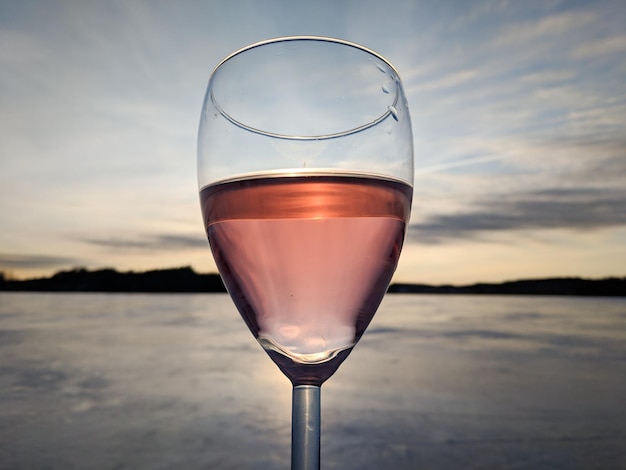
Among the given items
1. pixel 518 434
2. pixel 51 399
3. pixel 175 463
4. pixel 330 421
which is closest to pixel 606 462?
pixel 518 434

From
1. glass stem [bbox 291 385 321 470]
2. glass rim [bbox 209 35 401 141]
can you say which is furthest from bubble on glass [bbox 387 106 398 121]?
glass stem [bbox 291 385 321 470]

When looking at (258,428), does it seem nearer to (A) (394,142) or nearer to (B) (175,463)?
(B) (175,463)

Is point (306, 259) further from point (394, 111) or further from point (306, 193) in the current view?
point (394, 111)

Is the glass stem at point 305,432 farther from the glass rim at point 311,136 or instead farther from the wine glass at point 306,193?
the glass rim at point 311,136

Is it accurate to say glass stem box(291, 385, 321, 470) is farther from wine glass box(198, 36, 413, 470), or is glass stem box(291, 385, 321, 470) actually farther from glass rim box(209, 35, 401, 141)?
glass rim box(209, 35, 401, 141)

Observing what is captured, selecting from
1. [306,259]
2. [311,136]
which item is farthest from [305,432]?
[311,136]

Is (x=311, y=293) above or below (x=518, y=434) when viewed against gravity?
above

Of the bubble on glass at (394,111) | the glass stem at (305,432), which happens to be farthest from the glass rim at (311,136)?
the glass stem at (305,432)
